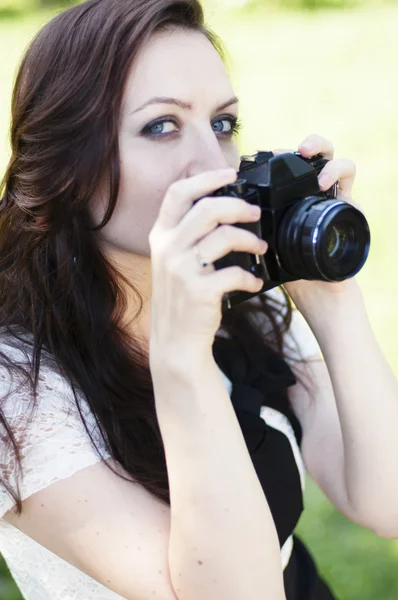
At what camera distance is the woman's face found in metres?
1.43

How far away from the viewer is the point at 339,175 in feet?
4.94

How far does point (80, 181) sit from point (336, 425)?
69 centimetres

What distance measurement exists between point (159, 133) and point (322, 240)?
381 millimetres

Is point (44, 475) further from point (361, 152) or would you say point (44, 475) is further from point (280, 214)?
point (361, 152)

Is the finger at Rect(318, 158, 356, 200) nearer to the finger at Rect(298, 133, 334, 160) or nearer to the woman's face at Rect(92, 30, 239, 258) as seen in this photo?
the finger at Rect(298, 133, 334, 160)

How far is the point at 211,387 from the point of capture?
1.19 meters

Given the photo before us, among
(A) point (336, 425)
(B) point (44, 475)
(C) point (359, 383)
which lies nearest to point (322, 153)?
(C) point (359, 383)

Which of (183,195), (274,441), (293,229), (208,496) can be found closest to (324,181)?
(293,229)

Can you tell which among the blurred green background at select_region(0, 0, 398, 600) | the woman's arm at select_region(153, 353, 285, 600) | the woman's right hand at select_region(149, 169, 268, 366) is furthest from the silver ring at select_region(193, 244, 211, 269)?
the blurred green background at select_region(0, 0, 398, 600)

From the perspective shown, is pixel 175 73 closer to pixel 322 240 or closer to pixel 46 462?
pixel 322 240

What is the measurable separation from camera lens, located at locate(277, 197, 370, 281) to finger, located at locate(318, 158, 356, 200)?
0.15 m

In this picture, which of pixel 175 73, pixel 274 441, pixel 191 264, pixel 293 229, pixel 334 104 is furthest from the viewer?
pixel 334 104

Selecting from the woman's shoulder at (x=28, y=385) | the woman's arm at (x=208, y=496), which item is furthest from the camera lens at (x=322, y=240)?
the woman's shoulder at (x=28, y=385)

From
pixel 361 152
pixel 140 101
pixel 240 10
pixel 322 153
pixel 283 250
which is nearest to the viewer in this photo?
pixel 283 250
